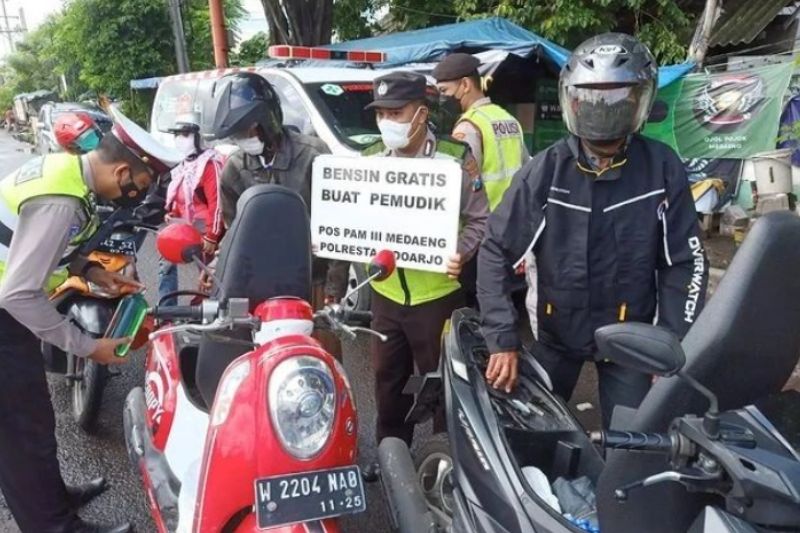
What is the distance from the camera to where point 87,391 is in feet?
11.0

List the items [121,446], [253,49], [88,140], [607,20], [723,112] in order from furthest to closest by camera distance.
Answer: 1. [253,49]
2. [607,20]
3. [723,112]
4. [88,140]
5. [121,446]

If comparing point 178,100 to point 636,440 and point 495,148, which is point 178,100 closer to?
point 495,148

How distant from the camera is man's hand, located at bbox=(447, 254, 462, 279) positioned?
99.3 inches

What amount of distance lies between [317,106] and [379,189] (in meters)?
2.70

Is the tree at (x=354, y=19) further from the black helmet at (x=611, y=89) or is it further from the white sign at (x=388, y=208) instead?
the black helmet at (x=611, y=89)

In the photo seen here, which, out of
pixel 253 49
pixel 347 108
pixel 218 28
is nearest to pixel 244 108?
pixel 347 108

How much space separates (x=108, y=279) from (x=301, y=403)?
70.4 inches

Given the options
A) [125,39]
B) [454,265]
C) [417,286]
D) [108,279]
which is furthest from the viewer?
[125,39]

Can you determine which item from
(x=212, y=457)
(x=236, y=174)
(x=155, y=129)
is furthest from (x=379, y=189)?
(x=155, y=129)

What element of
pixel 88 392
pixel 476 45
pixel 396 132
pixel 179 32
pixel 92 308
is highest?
pixel 179 32

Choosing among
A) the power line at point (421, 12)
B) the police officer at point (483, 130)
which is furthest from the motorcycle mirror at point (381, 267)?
the power line at point (421, 12)

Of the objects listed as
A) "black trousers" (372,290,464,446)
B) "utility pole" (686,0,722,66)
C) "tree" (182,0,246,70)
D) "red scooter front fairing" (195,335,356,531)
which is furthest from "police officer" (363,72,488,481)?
"tree" (182,0,246,70)

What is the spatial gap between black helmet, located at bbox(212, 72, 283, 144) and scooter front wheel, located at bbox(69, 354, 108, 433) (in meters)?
1.47

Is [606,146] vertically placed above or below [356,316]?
above
